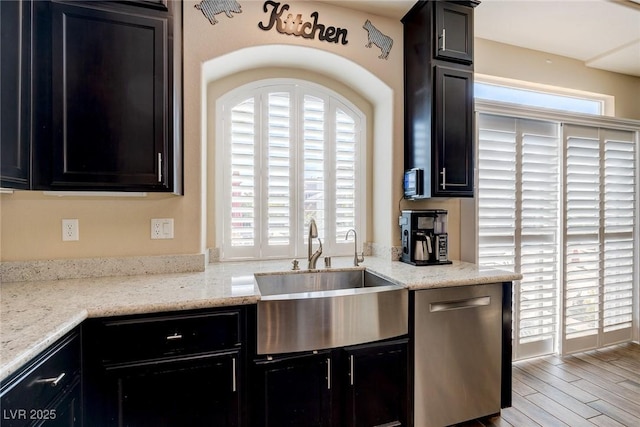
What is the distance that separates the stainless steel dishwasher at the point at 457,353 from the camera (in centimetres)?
179

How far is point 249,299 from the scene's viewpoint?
4.85ft

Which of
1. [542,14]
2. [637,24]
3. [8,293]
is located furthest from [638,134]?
[8,293]

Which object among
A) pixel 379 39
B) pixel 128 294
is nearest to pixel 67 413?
pixel 128 294

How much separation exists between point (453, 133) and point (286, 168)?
4.11 ft

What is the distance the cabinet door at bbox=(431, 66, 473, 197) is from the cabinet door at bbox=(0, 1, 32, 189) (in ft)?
7.28

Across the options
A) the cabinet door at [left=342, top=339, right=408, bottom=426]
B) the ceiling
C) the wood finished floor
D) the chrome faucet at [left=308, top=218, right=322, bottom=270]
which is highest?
the ceiling

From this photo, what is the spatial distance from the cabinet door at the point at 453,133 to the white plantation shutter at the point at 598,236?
1.33 meters

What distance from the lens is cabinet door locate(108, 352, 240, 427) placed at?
1.34 meters

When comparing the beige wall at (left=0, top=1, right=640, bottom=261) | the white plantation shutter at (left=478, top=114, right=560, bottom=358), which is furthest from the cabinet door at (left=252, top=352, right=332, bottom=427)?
the white plantation shutter at (left=478, top=114, right=560, bottom=358)

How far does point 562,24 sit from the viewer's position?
8.29 ft

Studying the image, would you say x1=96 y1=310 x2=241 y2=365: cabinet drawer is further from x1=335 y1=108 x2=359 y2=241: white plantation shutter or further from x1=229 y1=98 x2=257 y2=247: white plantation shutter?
x1=335 y1=108 x2=359 y2=241: white plantation shutter

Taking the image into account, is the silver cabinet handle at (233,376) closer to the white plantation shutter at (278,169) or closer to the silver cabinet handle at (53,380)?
the silver cabinet handle at (53,380)

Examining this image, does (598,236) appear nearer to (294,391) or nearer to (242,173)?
(294,391)

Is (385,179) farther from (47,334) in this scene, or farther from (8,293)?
(8,293)
